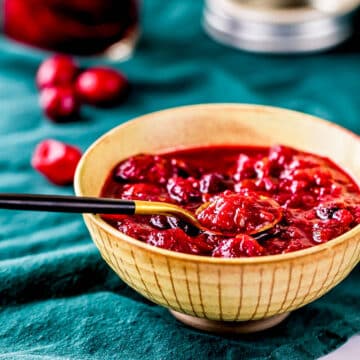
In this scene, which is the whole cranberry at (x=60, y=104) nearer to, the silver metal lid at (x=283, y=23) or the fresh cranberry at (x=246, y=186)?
the silver metal lid at (x=283, y=23)

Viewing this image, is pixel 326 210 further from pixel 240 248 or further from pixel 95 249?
pixel 95 249

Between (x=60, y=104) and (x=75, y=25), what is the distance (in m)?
0.38

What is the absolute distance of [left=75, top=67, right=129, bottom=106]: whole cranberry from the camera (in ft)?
7.86

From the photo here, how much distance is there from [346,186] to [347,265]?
0.97 feet

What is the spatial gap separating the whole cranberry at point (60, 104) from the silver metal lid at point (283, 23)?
0.70m

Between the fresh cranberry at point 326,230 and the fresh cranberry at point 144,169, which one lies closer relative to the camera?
the fresh cranberry at point 326,230

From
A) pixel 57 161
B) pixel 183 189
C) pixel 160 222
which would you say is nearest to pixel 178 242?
pixel 160 222

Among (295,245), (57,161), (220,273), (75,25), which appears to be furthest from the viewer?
(75,25)

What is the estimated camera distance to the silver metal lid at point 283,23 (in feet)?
8.54

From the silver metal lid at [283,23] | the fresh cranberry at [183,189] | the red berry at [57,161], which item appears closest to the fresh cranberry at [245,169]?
the fresh cranberry at [183,189]

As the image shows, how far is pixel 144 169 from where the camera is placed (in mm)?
1580

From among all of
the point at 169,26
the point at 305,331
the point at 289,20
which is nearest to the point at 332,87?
the point at 289,20

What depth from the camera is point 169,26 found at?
9.62 ft

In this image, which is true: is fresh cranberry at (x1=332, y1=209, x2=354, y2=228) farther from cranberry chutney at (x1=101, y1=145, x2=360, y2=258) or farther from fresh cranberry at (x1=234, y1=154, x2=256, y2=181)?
fresh cranberry at (x1=234, y1=154, x2=256, y2=181)
